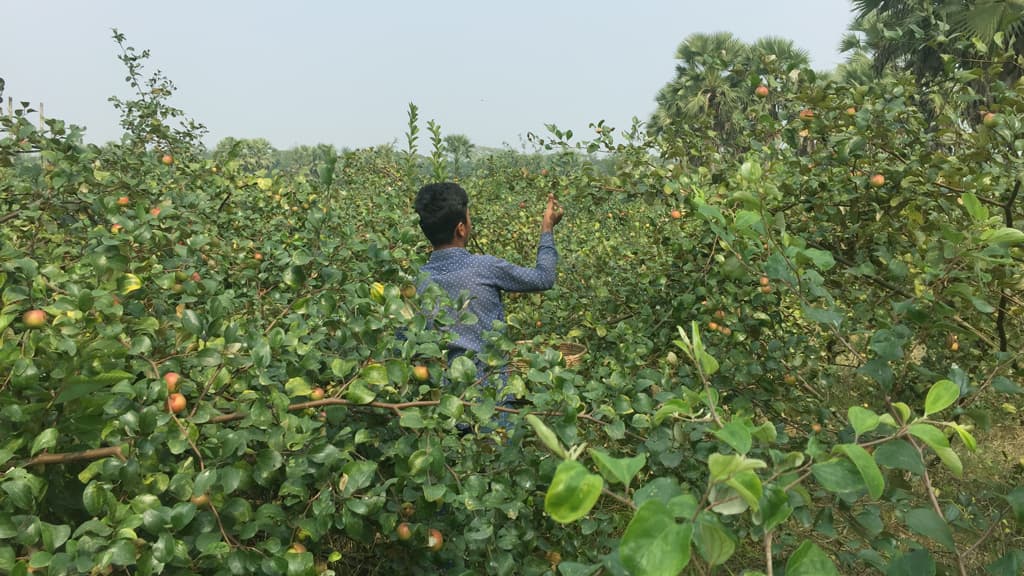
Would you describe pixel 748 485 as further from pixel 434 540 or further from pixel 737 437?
pixel 434 540

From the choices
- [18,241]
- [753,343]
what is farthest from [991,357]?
[18,241]

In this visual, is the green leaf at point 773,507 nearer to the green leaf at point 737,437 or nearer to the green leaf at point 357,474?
the green leaf at point 737,437

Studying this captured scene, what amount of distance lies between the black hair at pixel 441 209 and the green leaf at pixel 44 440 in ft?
4.69

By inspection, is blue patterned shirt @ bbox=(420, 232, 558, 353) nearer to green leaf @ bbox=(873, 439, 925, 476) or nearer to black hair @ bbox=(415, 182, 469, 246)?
black hair @ bbox=(415, 182, 469, 246)

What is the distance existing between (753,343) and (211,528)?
5.53 feet

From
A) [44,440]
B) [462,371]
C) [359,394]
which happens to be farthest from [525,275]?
[44,440]

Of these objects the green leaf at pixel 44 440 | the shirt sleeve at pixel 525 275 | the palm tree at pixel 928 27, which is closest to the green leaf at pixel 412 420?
the green leaf at pixel 44 440

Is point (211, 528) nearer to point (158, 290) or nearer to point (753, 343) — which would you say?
point (158, 290)

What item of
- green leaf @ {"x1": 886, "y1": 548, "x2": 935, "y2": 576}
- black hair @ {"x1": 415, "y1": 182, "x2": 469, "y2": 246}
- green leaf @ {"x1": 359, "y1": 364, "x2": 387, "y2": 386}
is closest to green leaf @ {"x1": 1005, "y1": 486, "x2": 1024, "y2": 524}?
green leaf @ {"x1": 886, "y1": 548, "x2": 935, "y2": 576}

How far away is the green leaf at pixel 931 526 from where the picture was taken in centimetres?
71

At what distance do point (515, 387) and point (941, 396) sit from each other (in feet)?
2.33

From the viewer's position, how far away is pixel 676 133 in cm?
259

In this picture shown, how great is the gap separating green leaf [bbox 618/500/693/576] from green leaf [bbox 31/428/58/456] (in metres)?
0.93

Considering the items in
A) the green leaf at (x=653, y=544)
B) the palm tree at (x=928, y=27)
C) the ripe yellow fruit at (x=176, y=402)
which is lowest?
the ripe yellow fruit at (x=176, y=402)
